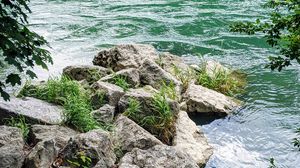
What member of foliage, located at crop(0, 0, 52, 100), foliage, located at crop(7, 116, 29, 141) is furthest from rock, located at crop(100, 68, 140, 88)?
foliage, located at crop(0, 0, 52, 100)

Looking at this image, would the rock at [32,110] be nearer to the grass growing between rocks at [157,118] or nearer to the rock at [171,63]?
the grass growing between rocks at [157,118]

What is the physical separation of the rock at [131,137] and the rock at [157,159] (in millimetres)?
381

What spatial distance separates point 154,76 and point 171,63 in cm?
148

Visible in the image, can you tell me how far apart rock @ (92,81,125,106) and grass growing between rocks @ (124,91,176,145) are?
0.39 meters

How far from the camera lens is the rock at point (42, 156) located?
4.41 metres

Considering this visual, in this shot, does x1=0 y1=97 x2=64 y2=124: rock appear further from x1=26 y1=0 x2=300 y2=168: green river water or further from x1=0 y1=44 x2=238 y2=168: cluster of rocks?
x1=26 y1=0 x2=300 y2=168: green river water

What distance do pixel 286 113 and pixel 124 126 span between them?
3.18 metres

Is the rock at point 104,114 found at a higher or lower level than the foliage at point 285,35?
lower

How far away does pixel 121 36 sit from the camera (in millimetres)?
11562

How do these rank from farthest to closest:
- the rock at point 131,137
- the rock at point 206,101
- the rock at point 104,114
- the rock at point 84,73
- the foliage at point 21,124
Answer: the rock at point 84,73
the rock at point 206,101
the rock at point 104,114
the rock at point 131,137
the foliage at point 21,124

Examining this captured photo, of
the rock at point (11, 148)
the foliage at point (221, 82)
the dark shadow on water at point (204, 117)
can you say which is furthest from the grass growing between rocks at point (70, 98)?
the foliage at point (221, 82)

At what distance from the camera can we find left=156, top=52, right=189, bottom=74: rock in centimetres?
881

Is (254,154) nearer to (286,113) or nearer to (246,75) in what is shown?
(286,113)

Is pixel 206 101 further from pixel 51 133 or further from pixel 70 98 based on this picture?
pixel 51 133
